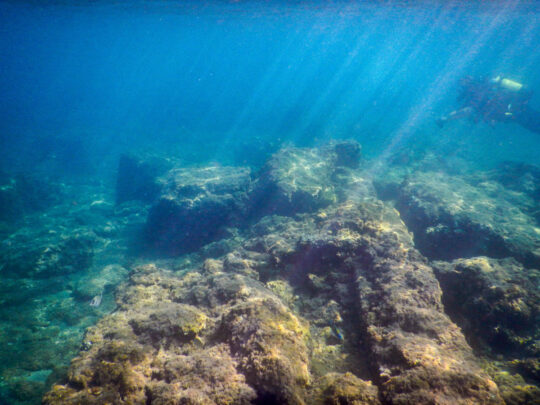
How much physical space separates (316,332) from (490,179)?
14.1 m

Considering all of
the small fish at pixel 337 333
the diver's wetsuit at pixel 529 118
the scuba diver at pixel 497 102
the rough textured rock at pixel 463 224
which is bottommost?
the small fish at pixel 337 333

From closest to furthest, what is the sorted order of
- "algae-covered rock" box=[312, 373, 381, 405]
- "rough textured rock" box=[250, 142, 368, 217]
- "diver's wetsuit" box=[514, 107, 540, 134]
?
"algae-covered rock" box=[312, 373, 381, 405] → "rough textured rock" box=[250, 142, 368, 217] → "diver's wetsuit" box=[514, 107, 540, 134]

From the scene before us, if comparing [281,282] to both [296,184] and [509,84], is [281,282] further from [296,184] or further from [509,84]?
[509,84]

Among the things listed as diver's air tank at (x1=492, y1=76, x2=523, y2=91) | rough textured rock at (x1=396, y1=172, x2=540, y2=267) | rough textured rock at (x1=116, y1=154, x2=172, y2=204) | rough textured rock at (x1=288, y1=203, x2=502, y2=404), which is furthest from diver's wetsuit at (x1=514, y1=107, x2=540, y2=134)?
rough textured rock at (x1=116, y1=154, x2=172, y2=204)

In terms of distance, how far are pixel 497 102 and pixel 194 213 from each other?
68.0ft

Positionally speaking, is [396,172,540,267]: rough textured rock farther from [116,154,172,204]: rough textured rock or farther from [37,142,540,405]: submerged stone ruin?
[116,154,172,204]: rough textured rock

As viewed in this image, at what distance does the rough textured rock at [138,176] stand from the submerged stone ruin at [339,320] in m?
9.38

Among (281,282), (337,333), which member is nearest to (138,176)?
(281,282)

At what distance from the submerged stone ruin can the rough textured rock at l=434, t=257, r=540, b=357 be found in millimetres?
18

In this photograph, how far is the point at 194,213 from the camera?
9719 mm

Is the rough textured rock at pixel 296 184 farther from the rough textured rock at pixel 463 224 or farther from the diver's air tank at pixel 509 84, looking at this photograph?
the diver's air tank at pixel 509 84

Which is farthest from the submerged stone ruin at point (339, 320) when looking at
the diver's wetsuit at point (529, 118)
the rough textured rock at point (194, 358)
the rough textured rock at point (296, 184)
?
the diver's wetsuit at point (529, 118)

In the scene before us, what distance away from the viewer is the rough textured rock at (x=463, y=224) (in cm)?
661

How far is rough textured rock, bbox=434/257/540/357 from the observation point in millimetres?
3789
